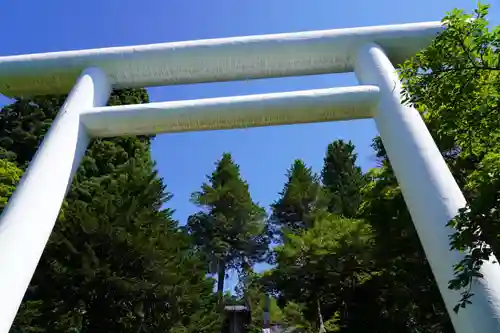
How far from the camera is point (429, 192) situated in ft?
13.3

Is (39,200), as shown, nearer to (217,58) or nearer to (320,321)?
(217,58)

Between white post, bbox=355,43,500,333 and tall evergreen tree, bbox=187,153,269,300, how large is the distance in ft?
72.5

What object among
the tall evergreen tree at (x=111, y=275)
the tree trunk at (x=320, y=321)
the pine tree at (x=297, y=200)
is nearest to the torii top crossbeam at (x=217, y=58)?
the tall evergreen tree at (x=111, y=275)

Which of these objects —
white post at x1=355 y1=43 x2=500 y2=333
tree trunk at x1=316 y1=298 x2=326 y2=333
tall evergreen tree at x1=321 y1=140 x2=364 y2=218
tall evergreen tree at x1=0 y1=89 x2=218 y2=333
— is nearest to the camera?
white post at x1=355 y1=43 x2=500 y2=333

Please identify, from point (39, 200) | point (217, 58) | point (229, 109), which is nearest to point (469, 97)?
point (229, 109)

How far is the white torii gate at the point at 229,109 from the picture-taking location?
396 cm

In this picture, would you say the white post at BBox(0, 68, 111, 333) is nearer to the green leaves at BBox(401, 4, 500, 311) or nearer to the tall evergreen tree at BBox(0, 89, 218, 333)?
the green leaves at BBox(401, 4, 500, 311)

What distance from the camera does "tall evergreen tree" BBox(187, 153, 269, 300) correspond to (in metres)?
27.0

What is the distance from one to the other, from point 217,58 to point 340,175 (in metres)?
22.4

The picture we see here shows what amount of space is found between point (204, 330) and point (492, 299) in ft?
44.9

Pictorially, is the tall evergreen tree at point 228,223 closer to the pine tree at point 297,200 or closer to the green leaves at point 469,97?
the pine tree at point 297,200

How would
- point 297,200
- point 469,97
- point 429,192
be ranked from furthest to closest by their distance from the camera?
point 297,200 → point 429,192 → point 469,97

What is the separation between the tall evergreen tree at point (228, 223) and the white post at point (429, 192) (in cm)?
2211

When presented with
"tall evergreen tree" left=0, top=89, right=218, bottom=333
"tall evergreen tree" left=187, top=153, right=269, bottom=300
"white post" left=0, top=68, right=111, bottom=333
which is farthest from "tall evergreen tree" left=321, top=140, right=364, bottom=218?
"white post" left=0, top=68, right=111, bottom=333
